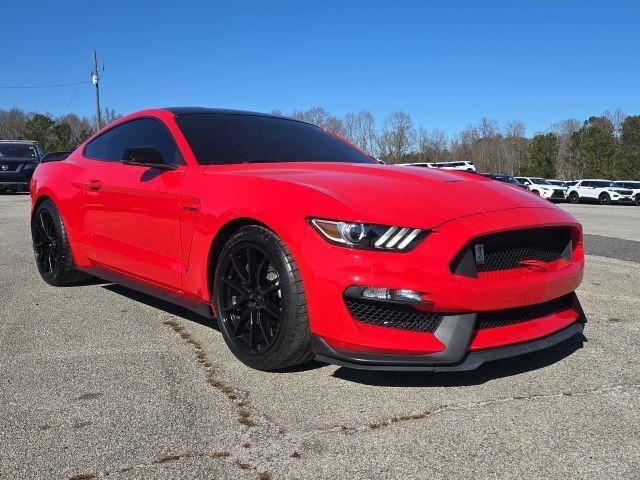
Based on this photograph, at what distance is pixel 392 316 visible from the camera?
2602 millimetres

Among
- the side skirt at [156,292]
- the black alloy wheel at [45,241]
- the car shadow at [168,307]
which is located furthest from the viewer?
the black alloy wheel at [45,241]

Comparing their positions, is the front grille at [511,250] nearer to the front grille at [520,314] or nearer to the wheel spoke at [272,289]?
the front grille at [520,314]

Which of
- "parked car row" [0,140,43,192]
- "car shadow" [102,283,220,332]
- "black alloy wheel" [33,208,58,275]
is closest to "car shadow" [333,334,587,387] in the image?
"car shadow" [102,283,220,332]

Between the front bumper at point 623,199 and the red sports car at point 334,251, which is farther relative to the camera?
the front bumper at point 623,199

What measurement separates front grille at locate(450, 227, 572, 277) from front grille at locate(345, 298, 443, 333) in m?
0.24

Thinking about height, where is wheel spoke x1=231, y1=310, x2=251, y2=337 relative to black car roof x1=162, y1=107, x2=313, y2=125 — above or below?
below

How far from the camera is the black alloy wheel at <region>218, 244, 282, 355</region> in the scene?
9.55ft

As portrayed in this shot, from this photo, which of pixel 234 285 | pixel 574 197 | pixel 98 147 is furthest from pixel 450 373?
pixel 574 197

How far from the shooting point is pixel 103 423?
2426 mm

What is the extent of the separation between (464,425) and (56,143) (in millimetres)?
65049

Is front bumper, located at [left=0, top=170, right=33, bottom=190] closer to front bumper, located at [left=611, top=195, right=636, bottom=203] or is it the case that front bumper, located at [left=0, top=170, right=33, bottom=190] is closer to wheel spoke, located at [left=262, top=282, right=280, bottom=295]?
wheel spoke, located at [left=262, top=282, right=280, bottom=295]

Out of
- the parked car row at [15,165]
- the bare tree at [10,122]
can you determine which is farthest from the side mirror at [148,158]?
the bare tree at [10,122]

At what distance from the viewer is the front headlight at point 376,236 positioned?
255 cm

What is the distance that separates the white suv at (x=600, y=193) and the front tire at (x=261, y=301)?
35855 mm
